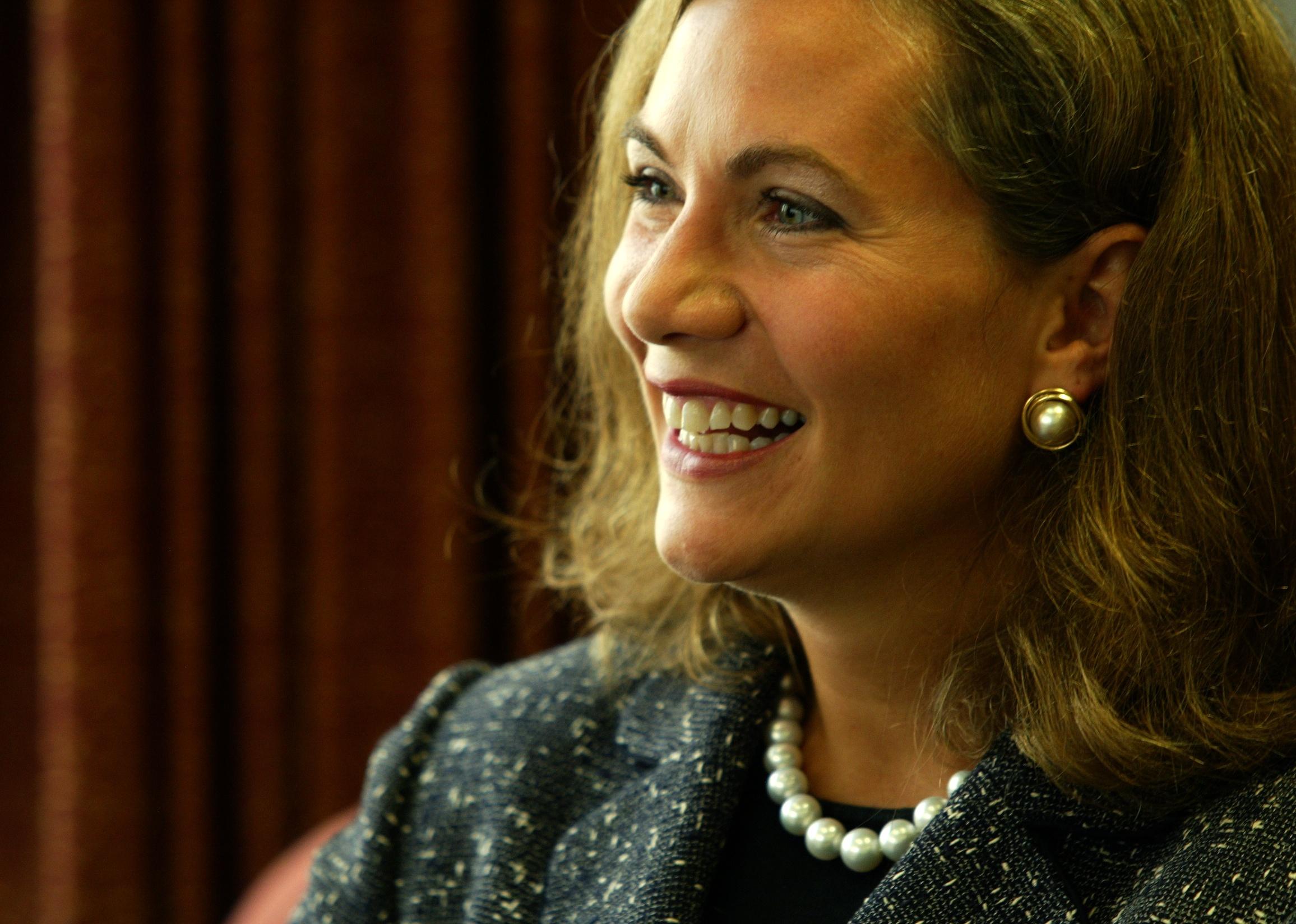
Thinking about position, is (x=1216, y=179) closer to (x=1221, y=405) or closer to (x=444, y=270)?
(x=1221, y=405)

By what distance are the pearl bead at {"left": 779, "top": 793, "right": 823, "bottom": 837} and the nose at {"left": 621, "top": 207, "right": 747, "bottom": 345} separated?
43 cm

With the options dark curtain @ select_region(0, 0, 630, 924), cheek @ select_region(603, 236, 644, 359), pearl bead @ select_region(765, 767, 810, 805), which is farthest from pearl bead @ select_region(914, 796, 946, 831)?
dark curtain @ select_region(0, 0, 630, 924)

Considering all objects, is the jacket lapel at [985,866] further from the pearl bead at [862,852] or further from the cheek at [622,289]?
the cheek at [622,289]

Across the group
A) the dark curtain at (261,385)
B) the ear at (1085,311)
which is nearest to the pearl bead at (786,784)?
the ear at (1085,311)

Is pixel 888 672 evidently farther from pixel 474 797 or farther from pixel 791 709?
pixel 474 797

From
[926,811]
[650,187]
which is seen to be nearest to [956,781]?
[926,811]

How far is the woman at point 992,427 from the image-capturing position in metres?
1.15

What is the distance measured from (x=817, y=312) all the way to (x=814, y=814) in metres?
0.46

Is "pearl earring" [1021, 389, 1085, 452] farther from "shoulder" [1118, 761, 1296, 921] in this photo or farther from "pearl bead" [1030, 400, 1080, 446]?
"shoulder" [1118, 761, 1296, 921]

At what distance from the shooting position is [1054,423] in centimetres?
120

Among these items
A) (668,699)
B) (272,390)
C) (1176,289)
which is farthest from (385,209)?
(1176,289)

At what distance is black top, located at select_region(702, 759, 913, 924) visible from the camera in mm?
1257

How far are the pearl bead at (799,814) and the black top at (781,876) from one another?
0.06 feet

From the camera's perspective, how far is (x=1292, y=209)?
3.96ft
